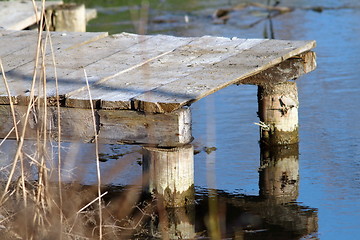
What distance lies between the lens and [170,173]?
5.16 meters

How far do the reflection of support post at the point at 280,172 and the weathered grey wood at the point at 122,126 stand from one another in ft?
3.00

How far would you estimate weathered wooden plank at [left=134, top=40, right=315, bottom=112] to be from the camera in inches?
193

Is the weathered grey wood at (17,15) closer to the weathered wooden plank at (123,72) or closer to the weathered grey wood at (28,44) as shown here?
the weathered grey wood at (28,44)

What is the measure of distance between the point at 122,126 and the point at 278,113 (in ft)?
6.39

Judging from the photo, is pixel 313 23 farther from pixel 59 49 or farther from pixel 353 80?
pixel 59 49

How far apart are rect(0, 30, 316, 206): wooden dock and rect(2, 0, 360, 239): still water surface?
1.18 ft

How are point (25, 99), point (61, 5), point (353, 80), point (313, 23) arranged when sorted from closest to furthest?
point (25, 99) < point (353, 80) < point (61, 5) < point (313, 23)

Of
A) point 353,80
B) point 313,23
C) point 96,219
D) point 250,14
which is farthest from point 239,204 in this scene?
point 250,14

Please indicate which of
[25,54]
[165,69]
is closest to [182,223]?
[165,69]

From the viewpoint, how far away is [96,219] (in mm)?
5141

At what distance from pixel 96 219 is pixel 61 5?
5.12 meters

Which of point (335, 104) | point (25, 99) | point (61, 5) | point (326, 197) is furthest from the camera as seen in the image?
point (61, 5)

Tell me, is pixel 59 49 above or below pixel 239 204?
above

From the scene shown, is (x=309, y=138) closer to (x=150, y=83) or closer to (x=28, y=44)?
(x=150, y=83)
